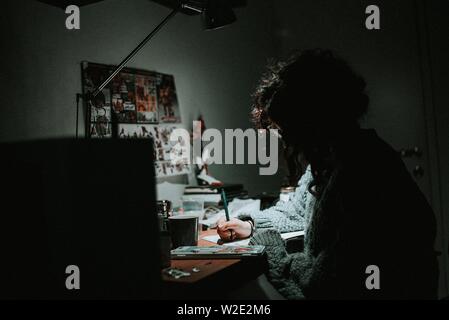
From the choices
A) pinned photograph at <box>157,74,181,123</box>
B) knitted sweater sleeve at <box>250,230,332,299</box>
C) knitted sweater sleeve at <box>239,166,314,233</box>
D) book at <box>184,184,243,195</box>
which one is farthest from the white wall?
knitted sweater sleeve at <box>250,230,332,299</box>

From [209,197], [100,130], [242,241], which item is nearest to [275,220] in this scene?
[242,241]

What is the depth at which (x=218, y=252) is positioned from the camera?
109 cm

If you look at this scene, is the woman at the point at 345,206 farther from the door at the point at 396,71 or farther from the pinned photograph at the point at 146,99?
the door at the point at 396,71

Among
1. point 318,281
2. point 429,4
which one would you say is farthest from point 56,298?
point 429,4

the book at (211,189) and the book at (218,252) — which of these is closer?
the book at (218,252)

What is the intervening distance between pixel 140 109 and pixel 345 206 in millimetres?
1092

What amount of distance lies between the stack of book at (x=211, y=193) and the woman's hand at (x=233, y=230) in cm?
51

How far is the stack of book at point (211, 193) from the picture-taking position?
1.85 meters

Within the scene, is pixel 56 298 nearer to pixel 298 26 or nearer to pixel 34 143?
pixel 34 143

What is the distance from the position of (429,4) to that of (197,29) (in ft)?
3.78

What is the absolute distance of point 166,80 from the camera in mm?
1953

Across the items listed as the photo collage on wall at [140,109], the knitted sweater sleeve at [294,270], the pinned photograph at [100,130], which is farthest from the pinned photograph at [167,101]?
the knitted sweater sleeve at [294,270]

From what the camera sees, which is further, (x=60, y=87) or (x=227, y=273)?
(x=60, y=87)

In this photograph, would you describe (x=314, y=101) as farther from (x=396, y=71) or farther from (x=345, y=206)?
(x=396, y=71)
